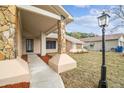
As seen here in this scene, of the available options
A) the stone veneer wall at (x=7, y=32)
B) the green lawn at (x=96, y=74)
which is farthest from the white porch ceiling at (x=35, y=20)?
the green lawn at (x=96, y=74)

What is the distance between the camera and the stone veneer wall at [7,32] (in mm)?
4445

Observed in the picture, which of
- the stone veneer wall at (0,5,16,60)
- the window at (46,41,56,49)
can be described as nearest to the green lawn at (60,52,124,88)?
the stone veneer wall at (0,5,16,60)

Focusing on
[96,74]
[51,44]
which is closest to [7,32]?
[96,74]

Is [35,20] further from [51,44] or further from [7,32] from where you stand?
[51,44]

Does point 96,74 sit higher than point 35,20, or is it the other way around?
point 35,20

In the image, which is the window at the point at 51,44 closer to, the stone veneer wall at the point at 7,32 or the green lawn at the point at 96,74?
the green lawn at the point at 96,74

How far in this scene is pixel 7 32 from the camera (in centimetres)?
454

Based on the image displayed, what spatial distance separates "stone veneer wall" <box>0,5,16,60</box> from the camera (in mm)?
4445

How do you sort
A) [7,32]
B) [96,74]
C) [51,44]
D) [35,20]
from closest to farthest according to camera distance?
[7,32] < [96,74] < [35,20] < [51,44]

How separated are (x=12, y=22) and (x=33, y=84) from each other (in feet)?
6.00

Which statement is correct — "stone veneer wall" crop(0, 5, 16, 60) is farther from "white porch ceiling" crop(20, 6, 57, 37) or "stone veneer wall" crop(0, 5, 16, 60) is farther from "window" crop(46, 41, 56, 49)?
"window" crop(46, 41, 56, 49)

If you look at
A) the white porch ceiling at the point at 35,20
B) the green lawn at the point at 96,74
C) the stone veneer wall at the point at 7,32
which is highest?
the white porch ceiling at the point at 35,20

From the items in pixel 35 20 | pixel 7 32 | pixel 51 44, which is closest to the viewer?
pixel 7 32

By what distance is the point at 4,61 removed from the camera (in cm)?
445
